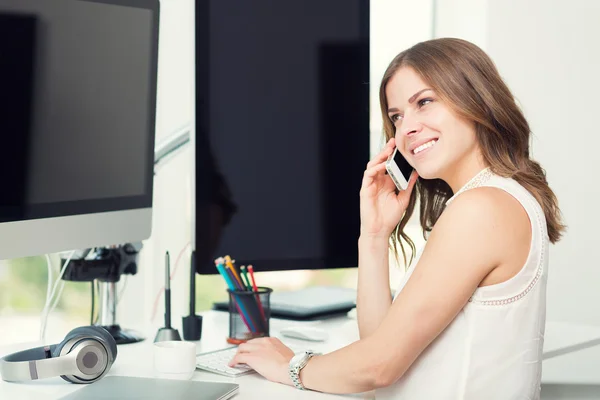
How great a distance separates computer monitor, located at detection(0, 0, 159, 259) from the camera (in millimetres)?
1125

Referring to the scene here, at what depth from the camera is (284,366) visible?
3.75ft

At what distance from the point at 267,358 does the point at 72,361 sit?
0.97 ft

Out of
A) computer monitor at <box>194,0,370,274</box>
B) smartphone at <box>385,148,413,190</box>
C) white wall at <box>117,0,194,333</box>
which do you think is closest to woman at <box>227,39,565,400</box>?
smartphone at <box>385,148,413,190</box>

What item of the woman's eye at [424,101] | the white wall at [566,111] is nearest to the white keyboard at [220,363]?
the woman's eye at [424,101]

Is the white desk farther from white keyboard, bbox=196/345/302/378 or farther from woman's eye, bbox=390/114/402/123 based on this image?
woman's eye, bbox=390/114/402/123

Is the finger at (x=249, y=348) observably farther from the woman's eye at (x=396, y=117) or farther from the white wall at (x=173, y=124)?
the white wall at (x=173, y=124)

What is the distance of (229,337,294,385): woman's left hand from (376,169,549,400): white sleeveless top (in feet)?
0.62

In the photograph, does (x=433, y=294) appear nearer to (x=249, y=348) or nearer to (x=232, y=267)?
(x=249, y=348)

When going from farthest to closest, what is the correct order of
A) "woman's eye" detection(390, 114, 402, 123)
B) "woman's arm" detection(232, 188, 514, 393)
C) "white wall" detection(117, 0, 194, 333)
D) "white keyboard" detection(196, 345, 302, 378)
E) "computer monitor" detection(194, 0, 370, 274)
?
"white wall" detection(117, 0, 194, 333) < "computer monitor" detection(194, 0, 370, 274) < "woman's eye" detection(390, 114, 402, 123) < "white keyboard" detection(196, 345, 302, 378) < "woman's arm" detection(232, 188, 514, 393)

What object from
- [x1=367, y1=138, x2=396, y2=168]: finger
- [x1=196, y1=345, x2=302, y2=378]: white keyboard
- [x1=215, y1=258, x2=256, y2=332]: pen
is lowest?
[x1=196, y1=345, x2=302, y2=378]: white keyboard

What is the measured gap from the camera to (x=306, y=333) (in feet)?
4.72

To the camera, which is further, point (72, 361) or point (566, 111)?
point (566, 111)

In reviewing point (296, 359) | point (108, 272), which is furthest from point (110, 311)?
point (296, 359)

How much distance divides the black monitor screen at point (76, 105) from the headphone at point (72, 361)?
8.3 inches
